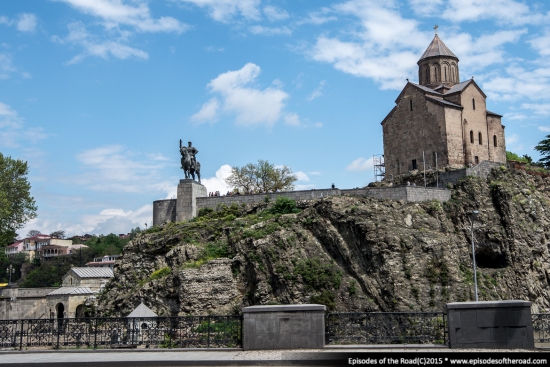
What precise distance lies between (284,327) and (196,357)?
7.47 feet

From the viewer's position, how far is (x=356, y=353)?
13234mm

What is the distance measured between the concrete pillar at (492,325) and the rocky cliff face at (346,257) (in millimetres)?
16336

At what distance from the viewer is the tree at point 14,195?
163 ft

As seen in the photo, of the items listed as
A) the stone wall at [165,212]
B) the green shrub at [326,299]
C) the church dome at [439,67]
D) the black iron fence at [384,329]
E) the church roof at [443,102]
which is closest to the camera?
the black iron fence at [384,329]

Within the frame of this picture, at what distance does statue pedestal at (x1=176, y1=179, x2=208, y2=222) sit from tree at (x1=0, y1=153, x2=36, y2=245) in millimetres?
18271

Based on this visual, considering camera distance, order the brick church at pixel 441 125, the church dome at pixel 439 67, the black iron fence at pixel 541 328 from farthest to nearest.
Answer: the church dome at pixel 439 67
the brick church at pixel 441 125
the black iron fence at pixel 541 328

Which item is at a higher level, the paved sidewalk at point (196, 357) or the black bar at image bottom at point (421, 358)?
the black bar at image bottom at point (421, 358)

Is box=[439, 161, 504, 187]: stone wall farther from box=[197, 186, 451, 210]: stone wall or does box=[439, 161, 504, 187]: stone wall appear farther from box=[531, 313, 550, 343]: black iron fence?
box=[531, 313, 550, 343]: black iron fence

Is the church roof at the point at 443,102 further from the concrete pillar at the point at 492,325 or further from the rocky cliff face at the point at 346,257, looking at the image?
the concrete pillar at the point at 492,325

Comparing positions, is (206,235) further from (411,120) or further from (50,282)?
(50,282)

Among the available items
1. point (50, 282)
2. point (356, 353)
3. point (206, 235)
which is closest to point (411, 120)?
point (206, 235)

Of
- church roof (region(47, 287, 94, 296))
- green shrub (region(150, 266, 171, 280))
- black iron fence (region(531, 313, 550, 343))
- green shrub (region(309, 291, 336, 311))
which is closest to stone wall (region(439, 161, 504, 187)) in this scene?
green shrub (region(309, 291, 336, 311))

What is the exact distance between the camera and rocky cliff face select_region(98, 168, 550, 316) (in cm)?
3156

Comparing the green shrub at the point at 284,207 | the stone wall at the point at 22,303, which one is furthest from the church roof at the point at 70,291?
the green shrub at the point at 284,207
